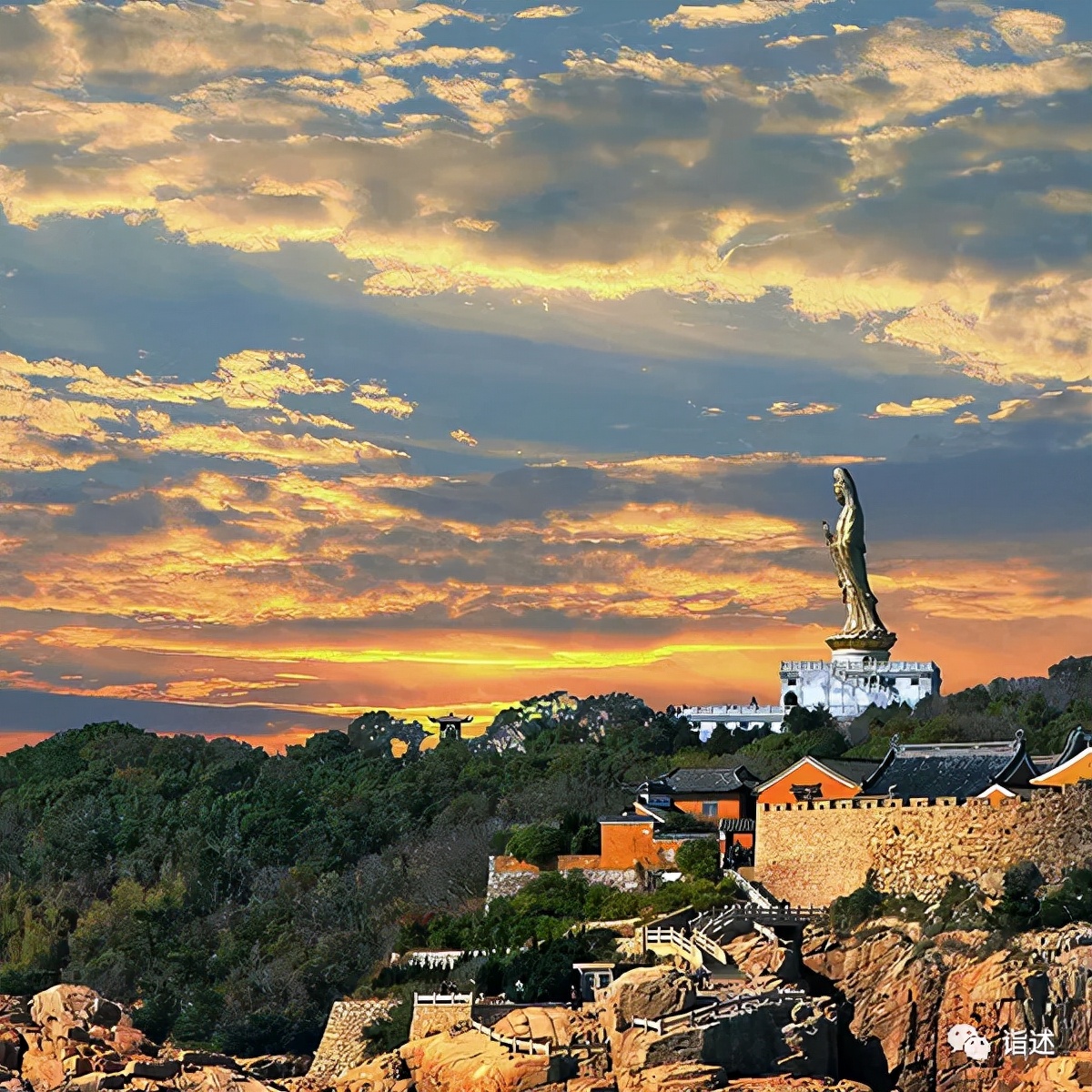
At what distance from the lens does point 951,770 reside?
58.1 meters

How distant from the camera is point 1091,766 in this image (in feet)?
183

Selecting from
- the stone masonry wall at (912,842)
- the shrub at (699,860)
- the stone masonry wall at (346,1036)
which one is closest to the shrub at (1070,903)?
the stone masonry wall at (912,842)

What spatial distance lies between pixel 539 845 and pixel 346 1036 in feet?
24.6

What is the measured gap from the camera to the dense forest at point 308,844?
204 feet

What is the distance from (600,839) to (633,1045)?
1268 centimetres

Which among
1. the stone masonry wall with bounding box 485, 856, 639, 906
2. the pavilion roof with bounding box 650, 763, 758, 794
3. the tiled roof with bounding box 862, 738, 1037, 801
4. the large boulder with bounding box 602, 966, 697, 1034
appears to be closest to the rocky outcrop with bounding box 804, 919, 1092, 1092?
the large boulder with bounding box 602, 966, 697, 1034

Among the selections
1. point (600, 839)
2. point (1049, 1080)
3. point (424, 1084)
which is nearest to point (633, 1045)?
point (424, 1084)

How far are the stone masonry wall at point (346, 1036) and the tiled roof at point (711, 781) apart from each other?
11755 mm

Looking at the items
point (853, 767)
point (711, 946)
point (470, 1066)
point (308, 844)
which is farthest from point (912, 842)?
point (308, 844)

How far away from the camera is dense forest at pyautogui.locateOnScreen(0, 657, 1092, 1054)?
62250 millimetres

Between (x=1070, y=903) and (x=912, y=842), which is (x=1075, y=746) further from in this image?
(x=1070, y=903)

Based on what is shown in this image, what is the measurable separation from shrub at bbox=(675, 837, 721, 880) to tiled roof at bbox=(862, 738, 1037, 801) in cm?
461

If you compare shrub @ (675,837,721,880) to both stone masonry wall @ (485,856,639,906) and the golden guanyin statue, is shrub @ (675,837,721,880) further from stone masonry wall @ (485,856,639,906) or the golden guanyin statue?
the golden guanyin statue

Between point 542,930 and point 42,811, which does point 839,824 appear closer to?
point 542,930
